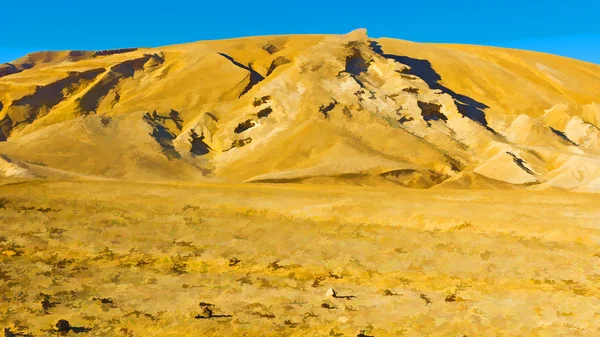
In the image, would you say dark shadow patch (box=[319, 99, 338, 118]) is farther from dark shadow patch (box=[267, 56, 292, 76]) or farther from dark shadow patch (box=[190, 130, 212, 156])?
dark shadow patch (box=[267, 56, 292, 76])

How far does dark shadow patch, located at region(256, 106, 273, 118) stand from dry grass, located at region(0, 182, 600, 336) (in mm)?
26646

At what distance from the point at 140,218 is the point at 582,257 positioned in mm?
12706

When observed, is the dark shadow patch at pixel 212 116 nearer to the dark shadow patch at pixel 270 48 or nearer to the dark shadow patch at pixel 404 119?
the dark shadow patch at pixel 404 119

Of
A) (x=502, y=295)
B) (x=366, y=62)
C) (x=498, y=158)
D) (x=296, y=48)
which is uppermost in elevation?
(x=296, y=48)

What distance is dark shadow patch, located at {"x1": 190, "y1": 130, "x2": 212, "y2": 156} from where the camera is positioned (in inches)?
1770

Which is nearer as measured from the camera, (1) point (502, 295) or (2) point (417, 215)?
(1) point (502, 295)

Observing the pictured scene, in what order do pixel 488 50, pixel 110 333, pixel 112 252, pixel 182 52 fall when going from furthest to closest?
1. pixel 488 50
2. pixel 182 52
3. pixel 112 252
4. pixel 110 333

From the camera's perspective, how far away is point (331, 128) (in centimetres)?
4338

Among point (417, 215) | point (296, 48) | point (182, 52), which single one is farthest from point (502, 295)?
point (296, 48)

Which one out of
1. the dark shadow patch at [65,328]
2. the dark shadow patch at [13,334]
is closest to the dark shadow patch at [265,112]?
the dark shadow patch at [65,328]

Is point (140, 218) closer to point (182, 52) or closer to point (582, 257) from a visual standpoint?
point (582, 257)

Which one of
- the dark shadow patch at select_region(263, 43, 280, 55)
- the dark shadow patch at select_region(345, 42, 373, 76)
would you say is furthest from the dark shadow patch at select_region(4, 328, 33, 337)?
the dark shadow patch at select_region(263, 43, 280, 55)

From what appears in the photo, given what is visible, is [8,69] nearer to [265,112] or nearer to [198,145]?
[198,145]

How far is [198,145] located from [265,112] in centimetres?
688
